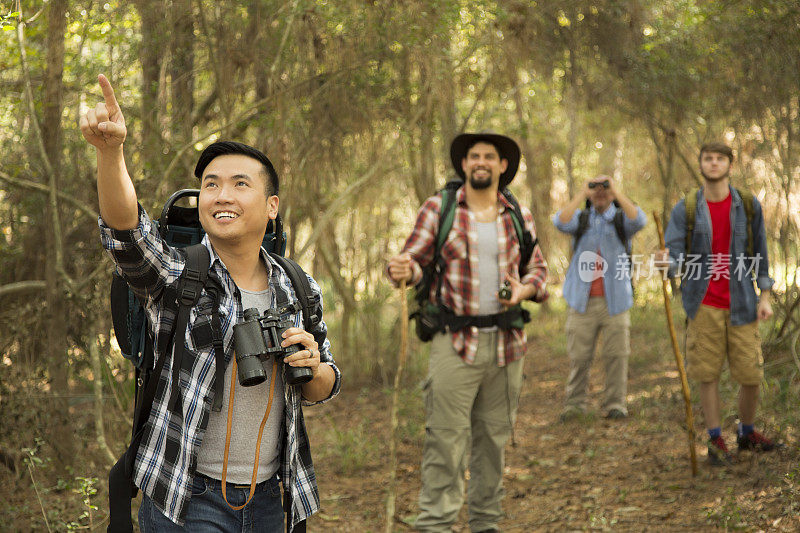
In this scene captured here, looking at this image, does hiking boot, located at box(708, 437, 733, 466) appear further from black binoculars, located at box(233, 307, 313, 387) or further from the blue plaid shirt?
black binoculars, located at box(233, 307, 313, 387)

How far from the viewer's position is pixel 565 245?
51.0 feet

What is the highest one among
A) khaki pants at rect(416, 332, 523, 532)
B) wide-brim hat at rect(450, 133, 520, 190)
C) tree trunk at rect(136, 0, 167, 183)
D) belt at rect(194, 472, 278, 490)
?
tree trunk at rect(136, 0, 167, 183)

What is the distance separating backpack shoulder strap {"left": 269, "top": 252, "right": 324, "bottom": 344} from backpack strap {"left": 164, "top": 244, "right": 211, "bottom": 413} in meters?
0.32

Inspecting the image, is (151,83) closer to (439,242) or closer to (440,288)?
(439,242)

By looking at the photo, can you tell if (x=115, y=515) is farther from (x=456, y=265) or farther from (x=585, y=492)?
(x=585, y=492)

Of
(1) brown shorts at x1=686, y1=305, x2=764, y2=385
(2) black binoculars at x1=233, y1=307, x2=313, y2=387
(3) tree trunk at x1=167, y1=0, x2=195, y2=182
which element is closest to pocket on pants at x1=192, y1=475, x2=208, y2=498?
(2) black binoculars at x1=233, y1=307, x2=313, y2=387

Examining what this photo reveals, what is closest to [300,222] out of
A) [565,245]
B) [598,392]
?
[598,392]

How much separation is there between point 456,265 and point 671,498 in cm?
240

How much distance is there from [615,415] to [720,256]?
7.97 ft

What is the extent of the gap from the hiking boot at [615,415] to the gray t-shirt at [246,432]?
554 cm

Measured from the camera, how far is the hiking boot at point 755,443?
18.3 feet

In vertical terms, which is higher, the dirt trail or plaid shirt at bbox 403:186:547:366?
plaid shirt at bbox 403:186:547:366

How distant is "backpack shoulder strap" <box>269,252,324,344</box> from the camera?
8.16 feet

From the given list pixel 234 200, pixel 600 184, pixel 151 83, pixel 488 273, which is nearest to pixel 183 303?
pixel 234 200
